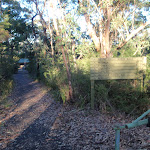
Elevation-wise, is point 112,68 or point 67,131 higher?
point 112,68

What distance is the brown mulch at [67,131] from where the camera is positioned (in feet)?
14.5

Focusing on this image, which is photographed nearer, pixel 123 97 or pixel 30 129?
pixel 30 129

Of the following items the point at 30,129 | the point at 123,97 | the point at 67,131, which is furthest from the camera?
the point at 123,97

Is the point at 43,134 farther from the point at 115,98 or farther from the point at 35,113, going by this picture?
the point at 115,98

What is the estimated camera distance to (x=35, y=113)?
7.65 metres

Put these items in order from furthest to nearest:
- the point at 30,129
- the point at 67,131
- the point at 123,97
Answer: the point at 123,97 → the point at 30,129 → the point at 67,131

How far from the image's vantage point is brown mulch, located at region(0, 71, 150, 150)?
4.42 metres

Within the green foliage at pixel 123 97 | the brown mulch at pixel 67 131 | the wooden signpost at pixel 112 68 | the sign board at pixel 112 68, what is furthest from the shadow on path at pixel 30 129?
the sign board at pixel 112 68

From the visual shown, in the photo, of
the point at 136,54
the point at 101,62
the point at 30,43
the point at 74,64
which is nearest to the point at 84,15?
the point at 74,64

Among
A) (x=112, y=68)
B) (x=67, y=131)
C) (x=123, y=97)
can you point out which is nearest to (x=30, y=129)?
(x=67, y=131)

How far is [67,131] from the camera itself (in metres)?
5.40

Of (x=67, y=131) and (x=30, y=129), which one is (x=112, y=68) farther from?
(x=30, y=129)

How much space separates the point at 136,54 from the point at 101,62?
445 cm

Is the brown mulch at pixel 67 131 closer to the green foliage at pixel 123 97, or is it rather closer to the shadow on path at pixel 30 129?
the shadow on path at pixel 30 129
